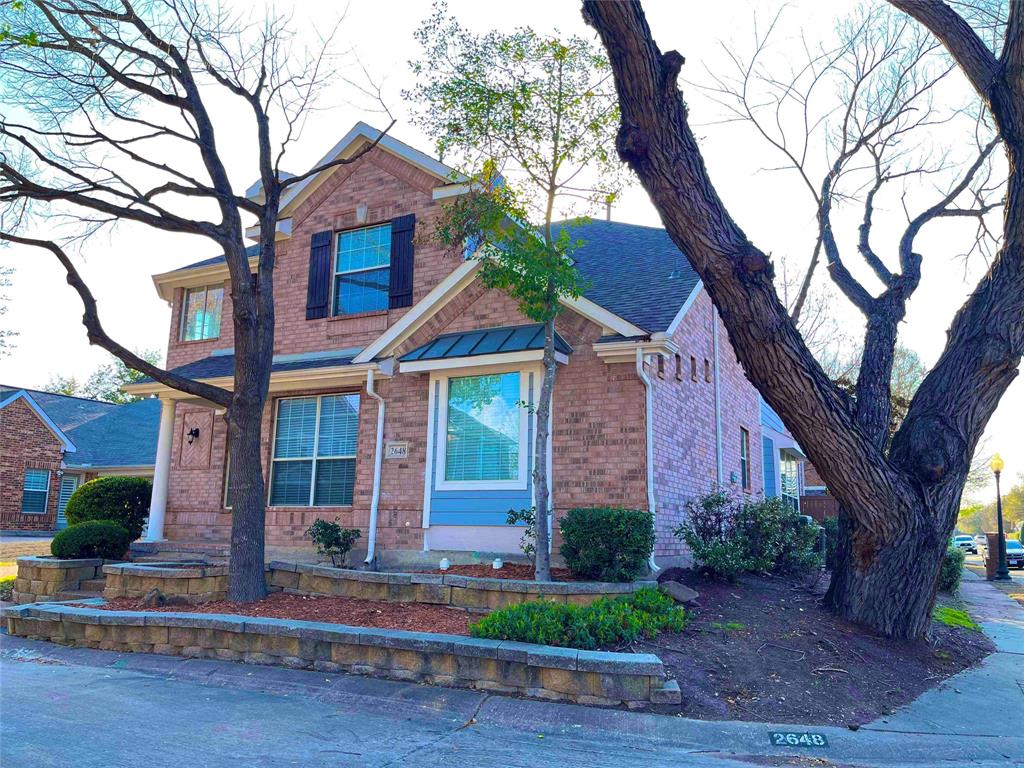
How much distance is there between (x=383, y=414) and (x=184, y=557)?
13.7 feet

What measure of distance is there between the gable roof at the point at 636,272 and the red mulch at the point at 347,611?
445 centimetres

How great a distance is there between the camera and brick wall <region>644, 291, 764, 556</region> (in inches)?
415

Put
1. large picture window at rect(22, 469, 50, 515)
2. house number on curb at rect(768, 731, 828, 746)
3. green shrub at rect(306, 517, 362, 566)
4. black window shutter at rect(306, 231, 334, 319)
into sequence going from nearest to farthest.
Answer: house number on curb at rect(768, 731, 828, 746) → green shrub at rect(306, 517, 362, 566) → black window shutter at rect(306, 231, 334, 319) → large picture window at rect(22, 469, 50, 515)

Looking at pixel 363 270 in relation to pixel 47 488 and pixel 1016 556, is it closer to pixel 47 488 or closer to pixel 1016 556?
pixel 47 488

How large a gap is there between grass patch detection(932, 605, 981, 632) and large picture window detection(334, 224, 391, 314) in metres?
9.64

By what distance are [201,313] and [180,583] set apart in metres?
7.53

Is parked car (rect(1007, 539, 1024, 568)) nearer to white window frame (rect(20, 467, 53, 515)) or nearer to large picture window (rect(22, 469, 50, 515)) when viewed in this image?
white window frame (rect(20, 467, 53, 515))

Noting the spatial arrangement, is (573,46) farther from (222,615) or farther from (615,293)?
(222,615)

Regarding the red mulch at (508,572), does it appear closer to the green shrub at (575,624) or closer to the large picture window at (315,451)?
A: the green shrub at (575,624)

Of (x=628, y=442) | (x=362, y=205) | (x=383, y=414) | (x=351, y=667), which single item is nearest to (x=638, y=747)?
(x=351, y=667)

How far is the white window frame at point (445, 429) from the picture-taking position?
1070 centimetres

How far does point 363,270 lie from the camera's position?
13.9 metres

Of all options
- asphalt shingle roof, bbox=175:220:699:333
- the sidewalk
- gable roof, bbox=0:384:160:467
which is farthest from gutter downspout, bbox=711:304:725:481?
gable roof, bbox=0:384:160:467

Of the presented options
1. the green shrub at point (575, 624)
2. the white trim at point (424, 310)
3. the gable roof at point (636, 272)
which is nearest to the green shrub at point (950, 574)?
the gable roof at point (636, 272)
